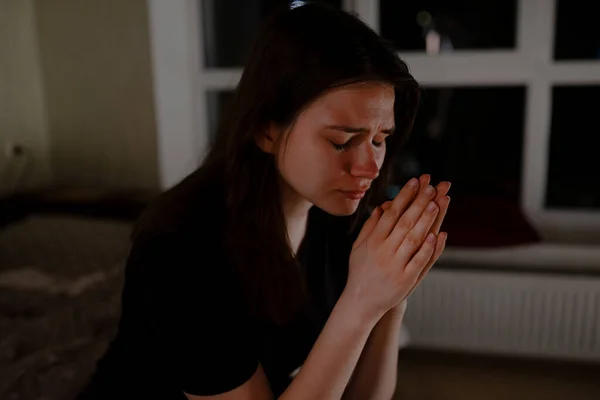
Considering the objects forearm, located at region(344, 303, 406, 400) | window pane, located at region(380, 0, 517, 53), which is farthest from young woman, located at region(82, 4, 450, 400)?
window pane, located at region(380, 0, 517, 53)

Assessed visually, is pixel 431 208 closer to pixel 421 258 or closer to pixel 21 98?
pixel 421 258

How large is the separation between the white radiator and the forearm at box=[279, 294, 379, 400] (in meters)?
1.25

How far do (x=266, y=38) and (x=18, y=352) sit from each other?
100 centimetres

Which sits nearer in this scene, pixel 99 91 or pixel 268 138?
pixel 268 138

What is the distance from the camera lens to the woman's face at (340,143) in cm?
78

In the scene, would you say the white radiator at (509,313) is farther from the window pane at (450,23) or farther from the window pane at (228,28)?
the window pane at (228,28)

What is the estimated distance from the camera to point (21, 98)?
7.71ft

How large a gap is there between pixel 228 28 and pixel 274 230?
5.50 ft

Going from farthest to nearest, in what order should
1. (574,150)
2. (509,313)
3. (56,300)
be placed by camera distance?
(574,150) < (509,313) < (56,300)

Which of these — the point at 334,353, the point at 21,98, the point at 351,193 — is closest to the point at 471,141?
the point at 351,193

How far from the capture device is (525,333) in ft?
6.34

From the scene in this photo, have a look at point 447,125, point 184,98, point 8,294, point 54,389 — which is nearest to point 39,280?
point 8,294

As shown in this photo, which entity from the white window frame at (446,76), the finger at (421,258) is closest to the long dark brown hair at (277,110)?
the finger at (421,258)

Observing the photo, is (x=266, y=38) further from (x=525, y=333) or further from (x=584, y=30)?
(x=584, y=30)
